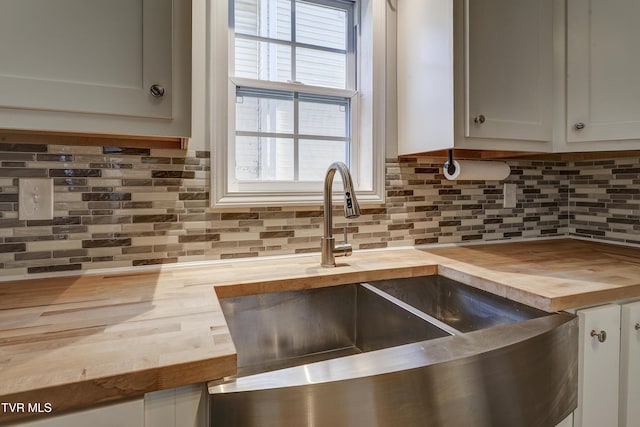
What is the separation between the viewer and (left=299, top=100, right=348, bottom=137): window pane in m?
1.50

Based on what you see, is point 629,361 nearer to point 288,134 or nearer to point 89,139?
point 288,134

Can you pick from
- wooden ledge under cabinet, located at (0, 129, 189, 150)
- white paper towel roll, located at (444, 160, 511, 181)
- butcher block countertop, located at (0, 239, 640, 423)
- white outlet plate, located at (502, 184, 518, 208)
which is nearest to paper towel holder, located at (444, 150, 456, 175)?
white paper towel roll, located at (444, 160, 511, 181)

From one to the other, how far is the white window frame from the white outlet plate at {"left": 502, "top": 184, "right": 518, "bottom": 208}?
70 cm

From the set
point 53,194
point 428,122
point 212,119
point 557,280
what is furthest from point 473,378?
point 53,194

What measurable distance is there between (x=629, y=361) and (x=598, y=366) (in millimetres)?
117

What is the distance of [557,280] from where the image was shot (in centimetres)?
100

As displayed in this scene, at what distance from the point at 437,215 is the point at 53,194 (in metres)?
1.48

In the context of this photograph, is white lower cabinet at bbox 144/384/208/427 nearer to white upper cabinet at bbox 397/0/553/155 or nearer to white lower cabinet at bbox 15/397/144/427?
white lower cabinet at bbox 15/397/144/427

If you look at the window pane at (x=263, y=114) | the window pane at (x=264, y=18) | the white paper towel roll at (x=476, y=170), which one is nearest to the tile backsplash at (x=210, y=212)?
the white paper towel roll at (x=476, y=170)

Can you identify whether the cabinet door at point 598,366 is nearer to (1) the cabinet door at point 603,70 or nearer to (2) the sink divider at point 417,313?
(2) the sink divider at point 417,313

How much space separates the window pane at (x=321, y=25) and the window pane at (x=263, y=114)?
0.31 meters

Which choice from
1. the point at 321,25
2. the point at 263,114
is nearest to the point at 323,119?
the point at 263,114

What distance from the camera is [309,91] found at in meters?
1.47

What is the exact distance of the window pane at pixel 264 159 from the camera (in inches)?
54.9
